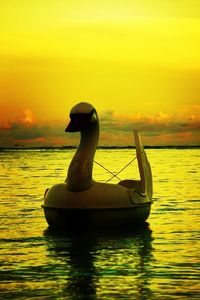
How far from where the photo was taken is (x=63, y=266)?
55.8 feet

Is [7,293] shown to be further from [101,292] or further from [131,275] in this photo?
[131,275]

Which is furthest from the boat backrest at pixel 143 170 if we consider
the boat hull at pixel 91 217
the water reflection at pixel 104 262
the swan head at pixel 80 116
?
the swan head at pixel 80 116

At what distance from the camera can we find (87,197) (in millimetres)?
20875

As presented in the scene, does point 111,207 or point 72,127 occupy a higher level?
point 72,127

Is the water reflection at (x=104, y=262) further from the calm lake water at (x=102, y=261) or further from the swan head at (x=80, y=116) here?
the swan head at (x=80, y=116)

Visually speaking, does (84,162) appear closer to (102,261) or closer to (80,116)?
(80,116)

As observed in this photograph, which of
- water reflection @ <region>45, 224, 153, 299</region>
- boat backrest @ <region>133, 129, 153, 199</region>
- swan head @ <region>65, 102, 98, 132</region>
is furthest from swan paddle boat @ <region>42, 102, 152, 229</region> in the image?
boat backrest @ <region>133, 129, 153, 199</region>

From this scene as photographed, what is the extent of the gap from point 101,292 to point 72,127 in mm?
7886

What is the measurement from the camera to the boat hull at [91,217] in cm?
2091

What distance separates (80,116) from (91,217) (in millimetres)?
2538

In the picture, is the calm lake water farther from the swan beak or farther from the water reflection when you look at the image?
the swan beak

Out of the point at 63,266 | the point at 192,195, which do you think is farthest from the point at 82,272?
the point at 192,195

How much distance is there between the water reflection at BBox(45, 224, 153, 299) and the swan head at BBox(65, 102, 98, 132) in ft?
8.70

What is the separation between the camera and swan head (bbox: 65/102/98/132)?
2150cm
